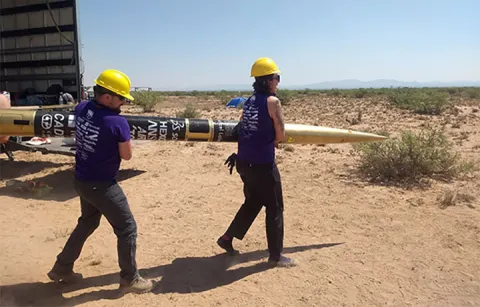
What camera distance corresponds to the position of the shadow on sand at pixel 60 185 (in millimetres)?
6097

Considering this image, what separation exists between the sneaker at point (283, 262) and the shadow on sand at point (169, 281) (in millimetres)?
84

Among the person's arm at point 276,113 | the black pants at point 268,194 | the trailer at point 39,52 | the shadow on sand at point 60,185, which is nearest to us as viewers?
the person's arm at point 276,113

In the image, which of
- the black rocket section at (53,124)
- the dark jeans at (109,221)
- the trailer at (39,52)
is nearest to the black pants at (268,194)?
the dark jeans at (109,221)

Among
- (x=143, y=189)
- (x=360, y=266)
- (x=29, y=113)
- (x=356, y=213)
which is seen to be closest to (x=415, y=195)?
(x=356, y=213)

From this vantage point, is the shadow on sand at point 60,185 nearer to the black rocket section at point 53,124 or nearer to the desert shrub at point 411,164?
the black rocket section at point 53,124

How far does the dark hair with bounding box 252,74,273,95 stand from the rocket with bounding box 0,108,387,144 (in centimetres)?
179

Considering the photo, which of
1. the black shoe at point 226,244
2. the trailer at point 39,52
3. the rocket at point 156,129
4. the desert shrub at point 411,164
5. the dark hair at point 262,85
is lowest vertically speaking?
the black shoe at point 226,244

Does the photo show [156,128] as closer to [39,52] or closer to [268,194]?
[268,194]

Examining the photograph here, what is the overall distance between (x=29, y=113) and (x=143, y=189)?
1.97 metres

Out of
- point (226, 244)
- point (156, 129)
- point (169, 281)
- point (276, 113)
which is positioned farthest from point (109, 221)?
point (156, 129)

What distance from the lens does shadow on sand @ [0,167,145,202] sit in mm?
6097

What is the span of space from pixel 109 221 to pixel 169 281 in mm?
834

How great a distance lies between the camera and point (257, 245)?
14.8 ft

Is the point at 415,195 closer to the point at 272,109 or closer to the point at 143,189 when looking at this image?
the point at 272,109
